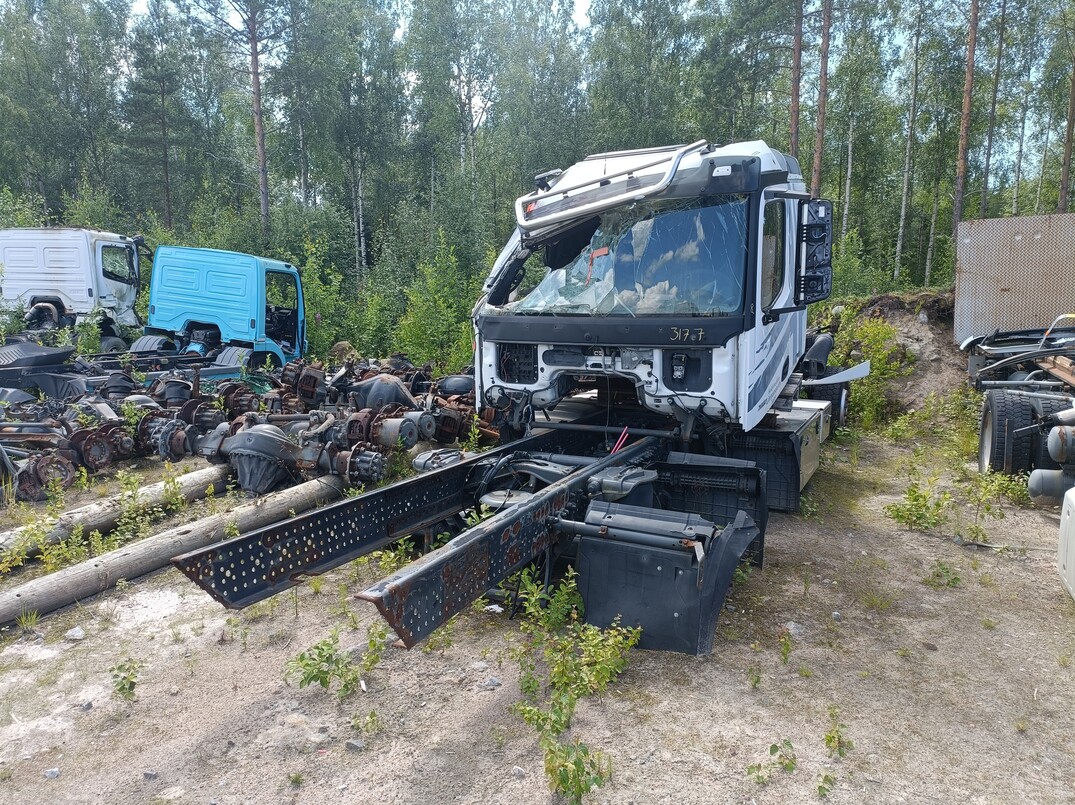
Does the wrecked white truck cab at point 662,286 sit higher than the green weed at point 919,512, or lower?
higher

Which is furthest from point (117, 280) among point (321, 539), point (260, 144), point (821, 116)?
point (821, 116)

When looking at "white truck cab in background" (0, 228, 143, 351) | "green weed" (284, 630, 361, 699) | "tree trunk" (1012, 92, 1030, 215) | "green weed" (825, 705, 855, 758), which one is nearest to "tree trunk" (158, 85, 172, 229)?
"white truck cab in background" (0, 228, 143, 351)

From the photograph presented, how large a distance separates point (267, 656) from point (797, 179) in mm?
5754

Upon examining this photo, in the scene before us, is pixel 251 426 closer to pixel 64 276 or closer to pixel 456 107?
pixel 64 276

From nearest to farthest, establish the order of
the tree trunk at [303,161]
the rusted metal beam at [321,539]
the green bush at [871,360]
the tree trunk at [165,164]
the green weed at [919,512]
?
the rusted metal beam at [321,539], the green weed at [919,512], the green bush at [871,360], the tree trunk at [303,161], the tree trunk at [165,164]

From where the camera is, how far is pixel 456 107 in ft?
101

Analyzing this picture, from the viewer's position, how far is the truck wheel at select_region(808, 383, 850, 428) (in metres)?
9.01

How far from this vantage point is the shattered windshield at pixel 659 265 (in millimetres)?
4738

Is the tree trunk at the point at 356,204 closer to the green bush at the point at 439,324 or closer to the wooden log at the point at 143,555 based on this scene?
the green bush at the point at 439,324

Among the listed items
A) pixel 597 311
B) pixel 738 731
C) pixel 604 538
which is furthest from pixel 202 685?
pixel 597 311

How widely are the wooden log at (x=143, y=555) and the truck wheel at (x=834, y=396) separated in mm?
6303

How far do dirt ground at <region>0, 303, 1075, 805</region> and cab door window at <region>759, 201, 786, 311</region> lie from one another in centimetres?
203

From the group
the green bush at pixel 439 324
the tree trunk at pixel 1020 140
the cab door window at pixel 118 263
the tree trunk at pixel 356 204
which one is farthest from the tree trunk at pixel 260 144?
the tree trunk at pixel 1020 140

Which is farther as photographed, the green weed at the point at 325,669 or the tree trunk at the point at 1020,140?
the tree trunk at the point at 1020,140
